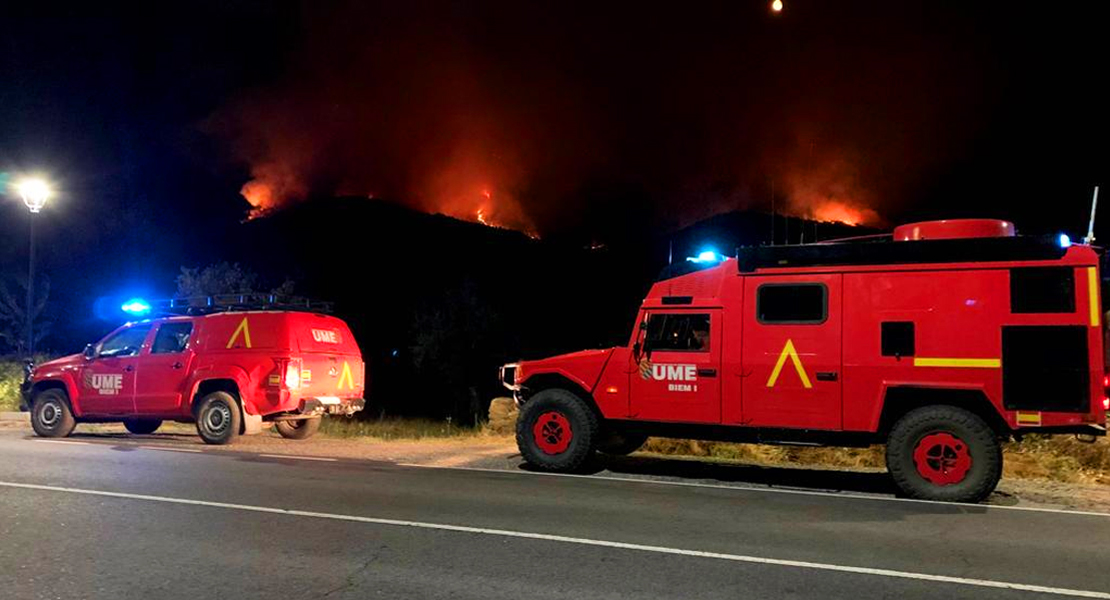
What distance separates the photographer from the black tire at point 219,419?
12664mm

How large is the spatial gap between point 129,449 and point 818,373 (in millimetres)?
9616

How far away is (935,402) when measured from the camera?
8.72m

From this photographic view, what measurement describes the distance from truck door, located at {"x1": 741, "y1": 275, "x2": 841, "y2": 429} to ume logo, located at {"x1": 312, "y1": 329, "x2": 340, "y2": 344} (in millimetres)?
7231

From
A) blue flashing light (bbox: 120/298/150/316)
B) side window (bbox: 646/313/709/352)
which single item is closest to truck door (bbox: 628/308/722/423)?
side window (bbox: 646/313/709/352)

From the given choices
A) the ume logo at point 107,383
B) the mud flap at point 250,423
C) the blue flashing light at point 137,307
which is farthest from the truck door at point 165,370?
the mud flap at point 250,423

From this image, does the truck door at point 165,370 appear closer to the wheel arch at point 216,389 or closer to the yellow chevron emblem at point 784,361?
the wheel arch at point 216,389

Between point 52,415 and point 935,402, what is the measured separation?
534 inches

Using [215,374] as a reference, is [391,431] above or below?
below

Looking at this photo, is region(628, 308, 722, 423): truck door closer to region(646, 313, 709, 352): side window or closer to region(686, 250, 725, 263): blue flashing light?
region(646, 313, 709, 352): side window

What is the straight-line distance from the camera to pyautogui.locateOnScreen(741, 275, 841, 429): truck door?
29.5 feet

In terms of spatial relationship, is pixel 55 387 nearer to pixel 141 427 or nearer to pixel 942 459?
pixel 141 427

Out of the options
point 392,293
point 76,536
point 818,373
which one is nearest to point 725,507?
point 818,373

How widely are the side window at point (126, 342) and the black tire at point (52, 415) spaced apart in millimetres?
1035

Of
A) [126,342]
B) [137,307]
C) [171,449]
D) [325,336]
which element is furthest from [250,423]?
[137,307]
